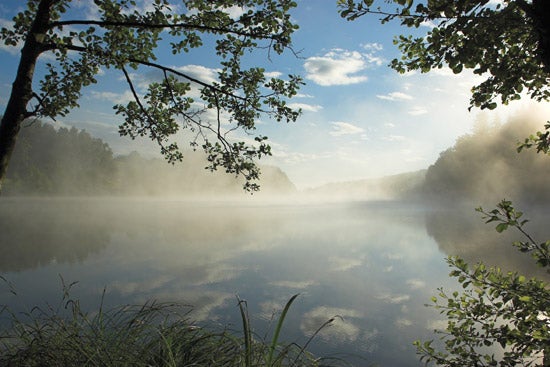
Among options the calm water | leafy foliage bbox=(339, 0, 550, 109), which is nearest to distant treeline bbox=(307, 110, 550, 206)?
the calm water

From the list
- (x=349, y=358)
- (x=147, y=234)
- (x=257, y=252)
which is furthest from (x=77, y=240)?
(x=349, y=358)

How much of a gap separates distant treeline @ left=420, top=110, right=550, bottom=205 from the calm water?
110 ft

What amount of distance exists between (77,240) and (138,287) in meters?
15.9

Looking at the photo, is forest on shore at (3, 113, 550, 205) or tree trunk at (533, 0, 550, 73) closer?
tree trunk at (533, 0, 550, 73)

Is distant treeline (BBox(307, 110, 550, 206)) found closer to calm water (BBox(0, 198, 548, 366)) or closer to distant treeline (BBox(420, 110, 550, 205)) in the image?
distant treeline (BBox(420, 110, 550, 205))

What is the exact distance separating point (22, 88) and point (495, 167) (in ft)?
245

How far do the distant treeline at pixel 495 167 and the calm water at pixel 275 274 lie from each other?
3339 cm

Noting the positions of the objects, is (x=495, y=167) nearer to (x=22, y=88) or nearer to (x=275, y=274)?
(x=275, y=274)

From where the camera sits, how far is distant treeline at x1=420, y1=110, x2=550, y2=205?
180 ft

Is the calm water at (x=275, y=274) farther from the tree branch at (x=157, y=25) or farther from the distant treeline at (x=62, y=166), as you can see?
the distant treeline at (x=62, y=166)

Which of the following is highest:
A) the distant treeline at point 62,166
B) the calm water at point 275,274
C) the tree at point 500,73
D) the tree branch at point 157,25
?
the distant treeline at point 62,166

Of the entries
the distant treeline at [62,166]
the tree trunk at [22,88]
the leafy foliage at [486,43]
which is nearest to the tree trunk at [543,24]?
the leafy foliage at [486,43]

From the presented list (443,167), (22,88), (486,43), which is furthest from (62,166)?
(486,43)

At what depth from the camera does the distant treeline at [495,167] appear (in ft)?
180
